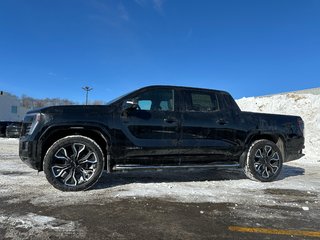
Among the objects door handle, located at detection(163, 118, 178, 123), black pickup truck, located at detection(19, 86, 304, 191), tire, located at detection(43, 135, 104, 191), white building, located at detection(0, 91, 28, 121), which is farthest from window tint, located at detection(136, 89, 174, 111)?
white building, located at detection(0, 91, 28, 121)

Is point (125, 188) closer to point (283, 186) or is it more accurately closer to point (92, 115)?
point (92, 115)

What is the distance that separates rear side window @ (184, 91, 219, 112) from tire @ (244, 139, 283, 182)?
1198mm

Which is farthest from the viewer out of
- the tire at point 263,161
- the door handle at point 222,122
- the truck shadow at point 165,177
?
the tire at point 263,161

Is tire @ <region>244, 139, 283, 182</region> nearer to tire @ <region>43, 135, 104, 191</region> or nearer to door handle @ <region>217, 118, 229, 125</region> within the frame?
door handle @ <region>217, 118, 229, 125</region>

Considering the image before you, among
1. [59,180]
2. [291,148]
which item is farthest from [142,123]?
[291,148]

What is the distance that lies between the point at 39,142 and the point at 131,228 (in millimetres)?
2532

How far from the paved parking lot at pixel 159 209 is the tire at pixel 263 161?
21 cm

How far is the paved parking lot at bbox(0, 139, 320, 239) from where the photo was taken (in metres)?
→ 3.75

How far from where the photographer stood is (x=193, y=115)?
21.6 ft

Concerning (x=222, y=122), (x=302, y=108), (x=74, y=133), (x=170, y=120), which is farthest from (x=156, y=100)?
(x=302, y=108)

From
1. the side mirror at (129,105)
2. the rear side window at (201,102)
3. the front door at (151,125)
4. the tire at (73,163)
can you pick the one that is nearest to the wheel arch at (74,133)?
the tire at (73,163)

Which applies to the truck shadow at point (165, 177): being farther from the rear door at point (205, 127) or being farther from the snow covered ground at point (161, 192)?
the rear door at point (205, 127)

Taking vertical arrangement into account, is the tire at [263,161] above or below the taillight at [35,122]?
below

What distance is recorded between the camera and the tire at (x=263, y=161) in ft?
23.1
